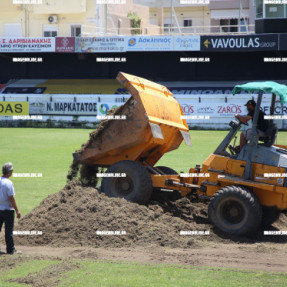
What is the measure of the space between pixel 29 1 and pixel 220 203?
4341cm

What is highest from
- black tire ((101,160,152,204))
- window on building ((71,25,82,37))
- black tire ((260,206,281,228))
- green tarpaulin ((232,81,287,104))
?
window on building ((71,25,82,37))

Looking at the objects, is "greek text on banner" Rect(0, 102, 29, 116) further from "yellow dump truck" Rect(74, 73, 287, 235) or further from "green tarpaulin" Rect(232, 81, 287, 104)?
"green tarpaulin" Rect(232, 81, 287, 104)

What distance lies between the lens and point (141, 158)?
38.7 ft

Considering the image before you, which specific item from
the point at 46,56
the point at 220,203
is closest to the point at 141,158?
the point at 220,203

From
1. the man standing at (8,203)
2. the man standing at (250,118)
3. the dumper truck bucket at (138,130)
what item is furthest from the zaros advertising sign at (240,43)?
the man standing at (8,203)

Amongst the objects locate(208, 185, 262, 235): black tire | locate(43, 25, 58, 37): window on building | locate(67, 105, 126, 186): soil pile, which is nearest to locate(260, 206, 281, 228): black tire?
locate(208, 185, 262, 235): black tire

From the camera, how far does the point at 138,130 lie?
10.9m

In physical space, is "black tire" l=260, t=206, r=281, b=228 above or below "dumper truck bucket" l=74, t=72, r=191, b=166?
below

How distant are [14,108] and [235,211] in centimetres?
2917

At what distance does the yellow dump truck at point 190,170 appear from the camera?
383 inches

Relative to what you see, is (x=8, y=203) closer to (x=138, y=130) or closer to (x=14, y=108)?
(x=138, y=130)

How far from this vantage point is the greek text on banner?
120ft

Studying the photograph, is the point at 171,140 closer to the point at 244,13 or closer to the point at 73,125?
the point at 73,125

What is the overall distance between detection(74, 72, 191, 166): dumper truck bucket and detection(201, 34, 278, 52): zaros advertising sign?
29.7 metres
